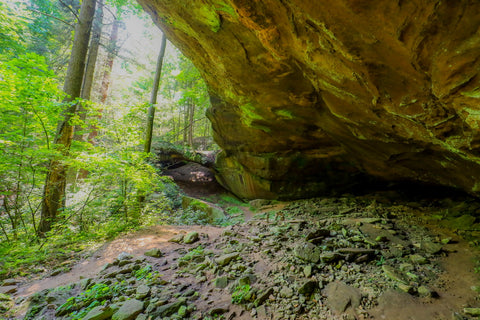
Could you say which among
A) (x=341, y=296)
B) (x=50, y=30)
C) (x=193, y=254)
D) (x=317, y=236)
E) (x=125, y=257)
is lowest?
(x=125, y=257)

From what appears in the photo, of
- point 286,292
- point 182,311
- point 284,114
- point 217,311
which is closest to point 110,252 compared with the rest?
point 182,311

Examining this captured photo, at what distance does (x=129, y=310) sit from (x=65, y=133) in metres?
5.68

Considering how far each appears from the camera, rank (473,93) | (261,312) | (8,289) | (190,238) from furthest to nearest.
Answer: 1. (190,238)
2. (8,289)
3. (261,312)
4. (473,93)

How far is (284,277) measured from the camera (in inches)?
128

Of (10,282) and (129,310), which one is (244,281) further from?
(10,282)

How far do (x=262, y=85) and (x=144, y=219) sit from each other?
616cm

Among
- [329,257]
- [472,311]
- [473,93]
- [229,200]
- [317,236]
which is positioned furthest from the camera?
[229,200]

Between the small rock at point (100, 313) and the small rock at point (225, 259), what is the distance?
1.83 meters

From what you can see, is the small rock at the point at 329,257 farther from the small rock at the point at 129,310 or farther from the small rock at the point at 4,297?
the small rock at the point at 4,297

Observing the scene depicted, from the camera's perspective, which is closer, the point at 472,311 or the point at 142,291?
the point at 472,311

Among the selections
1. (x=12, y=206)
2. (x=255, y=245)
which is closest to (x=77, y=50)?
(x=12, y=206)

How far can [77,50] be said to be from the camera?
238 inches

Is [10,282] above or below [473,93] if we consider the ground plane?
below

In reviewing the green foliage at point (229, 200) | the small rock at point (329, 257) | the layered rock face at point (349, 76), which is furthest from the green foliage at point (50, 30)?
the small rock at point (329, 257)
